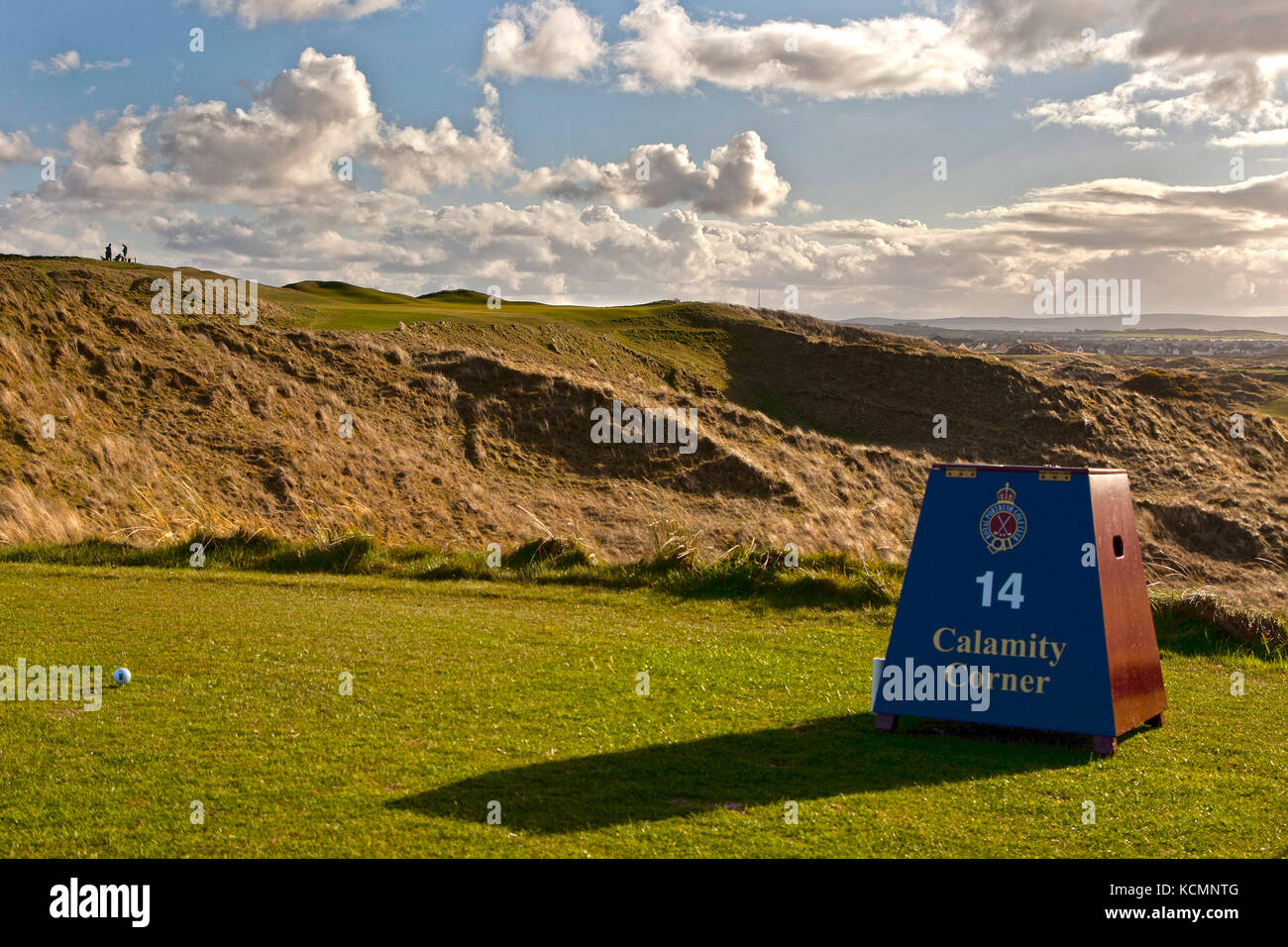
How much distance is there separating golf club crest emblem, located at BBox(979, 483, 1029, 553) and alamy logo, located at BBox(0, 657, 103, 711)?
657 cm

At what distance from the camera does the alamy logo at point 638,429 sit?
143 ft

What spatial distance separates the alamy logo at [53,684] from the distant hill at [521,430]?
7.36m

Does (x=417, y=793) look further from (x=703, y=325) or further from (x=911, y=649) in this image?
(x=703, y=325)

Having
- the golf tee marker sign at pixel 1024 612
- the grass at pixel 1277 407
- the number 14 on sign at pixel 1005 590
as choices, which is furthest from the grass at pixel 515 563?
the grass at pixel 1277 407

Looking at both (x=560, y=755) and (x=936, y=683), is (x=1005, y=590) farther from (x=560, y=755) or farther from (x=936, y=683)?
(x=560, y=755)

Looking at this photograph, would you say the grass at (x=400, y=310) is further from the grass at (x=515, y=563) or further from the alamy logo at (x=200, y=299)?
the grass at (x=515, y=563)

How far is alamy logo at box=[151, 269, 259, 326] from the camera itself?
4003 cm

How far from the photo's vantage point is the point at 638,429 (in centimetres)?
4466

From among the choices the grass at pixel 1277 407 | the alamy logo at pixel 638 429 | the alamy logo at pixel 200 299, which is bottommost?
the alamy logo at pixel 638 429

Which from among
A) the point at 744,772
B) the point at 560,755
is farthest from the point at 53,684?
the point at 744,772

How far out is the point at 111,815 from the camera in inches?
198
